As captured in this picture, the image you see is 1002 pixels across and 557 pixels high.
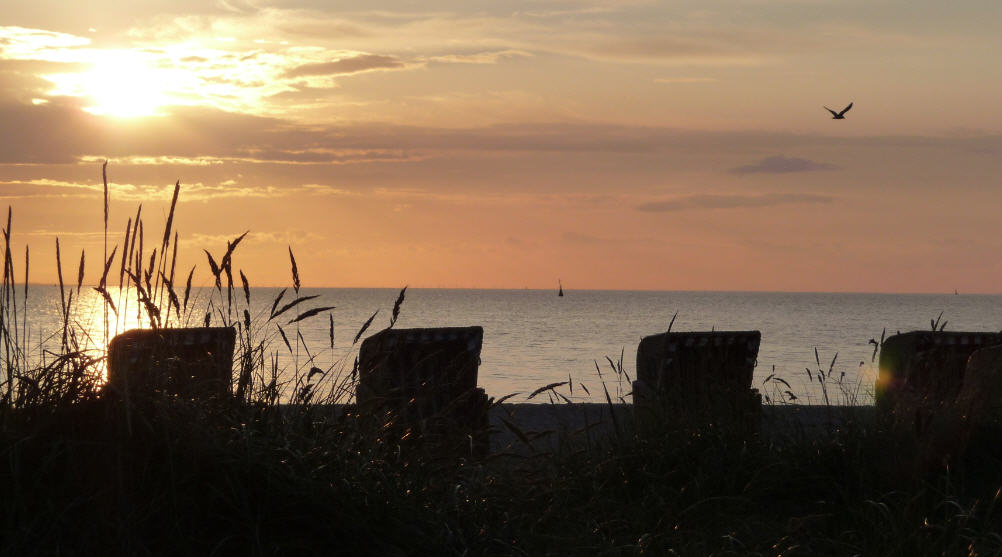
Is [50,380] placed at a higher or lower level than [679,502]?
higher

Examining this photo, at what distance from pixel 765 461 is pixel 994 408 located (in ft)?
6.71

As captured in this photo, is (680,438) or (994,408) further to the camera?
(994,408)

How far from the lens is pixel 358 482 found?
146 inches

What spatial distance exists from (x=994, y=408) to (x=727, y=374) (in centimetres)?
171

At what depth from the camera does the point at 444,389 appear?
6910 mm

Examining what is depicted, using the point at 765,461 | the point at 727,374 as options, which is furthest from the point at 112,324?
the point at 727,374

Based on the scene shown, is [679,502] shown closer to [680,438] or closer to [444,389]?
[680,438]

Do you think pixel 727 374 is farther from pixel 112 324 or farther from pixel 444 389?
pixel 112 324

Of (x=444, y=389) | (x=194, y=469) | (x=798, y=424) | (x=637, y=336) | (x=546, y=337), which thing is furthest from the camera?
(x=637, y=336)

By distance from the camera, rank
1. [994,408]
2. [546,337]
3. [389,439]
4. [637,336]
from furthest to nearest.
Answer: [637,336], [546,337], [994,408], [389,439]

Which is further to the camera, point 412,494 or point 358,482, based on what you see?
point 412,494

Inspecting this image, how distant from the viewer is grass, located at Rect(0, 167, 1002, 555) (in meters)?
3.53

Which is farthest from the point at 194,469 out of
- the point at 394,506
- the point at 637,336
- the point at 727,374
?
the point at 637,336

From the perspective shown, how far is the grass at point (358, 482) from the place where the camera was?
3.53 metres
